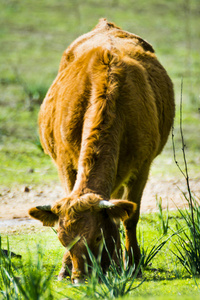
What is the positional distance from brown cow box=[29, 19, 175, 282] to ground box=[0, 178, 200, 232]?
1.82 metres

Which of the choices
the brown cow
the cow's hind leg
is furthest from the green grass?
the brown cow

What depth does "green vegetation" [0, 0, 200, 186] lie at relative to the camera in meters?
10.8

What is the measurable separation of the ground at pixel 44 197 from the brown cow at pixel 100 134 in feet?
5.97

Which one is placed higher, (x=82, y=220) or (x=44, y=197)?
(x=82, y=220)

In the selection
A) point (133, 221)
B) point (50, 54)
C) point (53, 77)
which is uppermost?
point (50, 54)

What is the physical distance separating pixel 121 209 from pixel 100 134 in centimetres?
81

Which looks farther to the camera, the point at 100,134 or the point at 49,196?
the point at 49,196

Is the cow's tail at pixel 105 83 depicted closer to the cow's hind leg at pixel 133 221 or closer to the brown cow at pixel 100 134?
the brown cow at pixel 100 134

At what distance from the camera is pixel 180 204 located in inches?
320

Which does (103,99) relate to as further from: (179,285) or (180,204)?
(180,204)

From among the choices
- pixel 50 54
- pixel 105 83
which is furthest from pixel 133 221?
pixel 50 54

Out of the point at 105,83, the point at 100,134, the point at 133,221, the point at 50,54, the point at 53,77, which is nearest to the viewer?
the point at 100,134

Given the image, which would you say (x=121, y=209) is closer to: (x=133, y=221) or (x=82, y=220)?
(x=82, y=220)

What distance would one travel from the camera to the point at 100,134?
4945 millimetres
